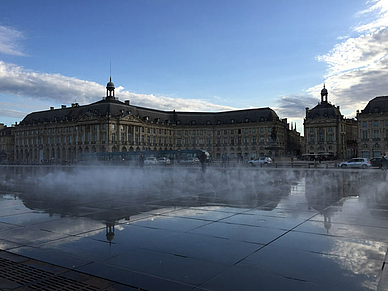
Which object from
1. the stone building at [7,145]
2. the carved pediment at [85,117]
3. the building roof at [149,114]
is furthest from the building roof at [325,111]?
the stone building at [7,145]

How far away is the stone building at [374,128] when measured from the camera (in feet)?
313

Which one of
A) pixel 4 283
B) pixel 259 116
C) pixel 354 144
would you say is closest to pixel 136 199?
pixel 4 283

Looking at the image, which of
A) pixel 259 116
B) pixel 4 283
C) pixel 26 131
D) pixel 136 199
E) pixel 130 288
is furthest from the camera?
pixel 26 131

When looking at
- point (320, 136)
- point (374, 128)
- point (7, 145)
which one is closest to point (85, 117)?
point (7, 145)

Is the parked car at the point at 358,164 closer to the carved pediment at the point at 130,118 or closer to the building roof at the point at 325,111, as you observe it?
the building roof at the point at 325,111

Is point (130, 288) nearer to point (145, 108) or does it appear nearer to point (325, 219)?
point (325, 219)

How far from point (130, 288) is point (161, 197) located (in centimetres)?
819

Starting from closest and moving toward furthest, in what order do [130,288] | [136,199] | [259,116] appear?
[130,288] → [136,199] → [259,116]

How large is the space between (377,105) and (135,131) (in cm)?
7269

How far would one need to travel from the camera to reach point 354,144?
382ft

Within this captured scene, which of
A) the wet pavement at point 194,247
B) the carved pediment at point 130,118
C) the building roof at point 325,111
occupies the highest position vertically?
the building roof at point 325,111

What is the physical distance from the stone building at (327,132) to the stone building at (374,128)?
10219 millimetres

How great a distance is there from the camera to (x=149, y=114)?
11944cm

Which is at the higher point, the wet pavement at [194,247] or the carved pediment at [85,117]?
the carved pediment at [85,117]
